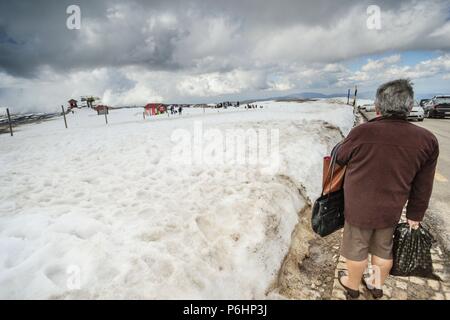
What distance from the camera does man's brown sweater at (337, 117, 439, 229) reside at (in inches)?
94.4

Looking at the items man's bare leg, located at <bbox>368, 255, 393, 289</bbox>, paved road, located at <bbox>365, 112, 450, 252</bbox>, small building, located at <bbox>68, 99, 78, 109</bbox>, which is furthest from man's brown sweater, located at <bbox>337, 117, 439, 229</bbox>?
small building, located at <bbox>68, 99, 78, 109</bbox>

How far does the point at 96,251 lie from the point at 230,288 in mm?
1672

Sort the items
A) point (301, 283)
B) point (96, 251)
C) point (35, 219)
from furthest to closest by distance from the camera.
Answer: point (35, 219)
point (301, 283)
point (96, 251)

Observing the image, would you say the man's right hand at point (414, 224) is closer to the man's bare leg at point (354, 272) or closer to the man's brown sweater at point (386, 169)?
the man's brown sweater at point (386, 169)

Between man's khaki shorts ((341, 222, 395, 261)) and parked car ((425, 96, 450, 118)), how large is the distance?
25947mm

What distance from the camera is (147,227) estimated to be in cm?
A: 376

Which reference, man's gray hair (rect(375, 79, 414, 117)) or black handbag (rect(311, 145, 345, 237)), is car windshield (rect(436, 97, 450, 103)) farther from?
black handbag (rect(311, 145, 345, 237))

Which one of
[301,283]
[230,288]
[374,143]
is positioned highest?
[374,143]

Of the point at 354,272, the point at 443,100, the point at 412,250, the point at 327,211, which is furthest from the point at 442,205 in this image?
the point at 443,100

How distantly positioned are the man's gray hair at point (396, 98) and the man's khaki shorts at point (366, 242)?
122 centimetres

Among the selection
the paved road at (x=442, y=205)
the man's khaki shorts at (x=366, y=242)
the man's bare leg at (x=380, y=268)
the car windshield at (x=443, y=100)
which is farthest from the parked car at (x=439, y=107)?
the man's khaki shorts at (x=366, y=242)
